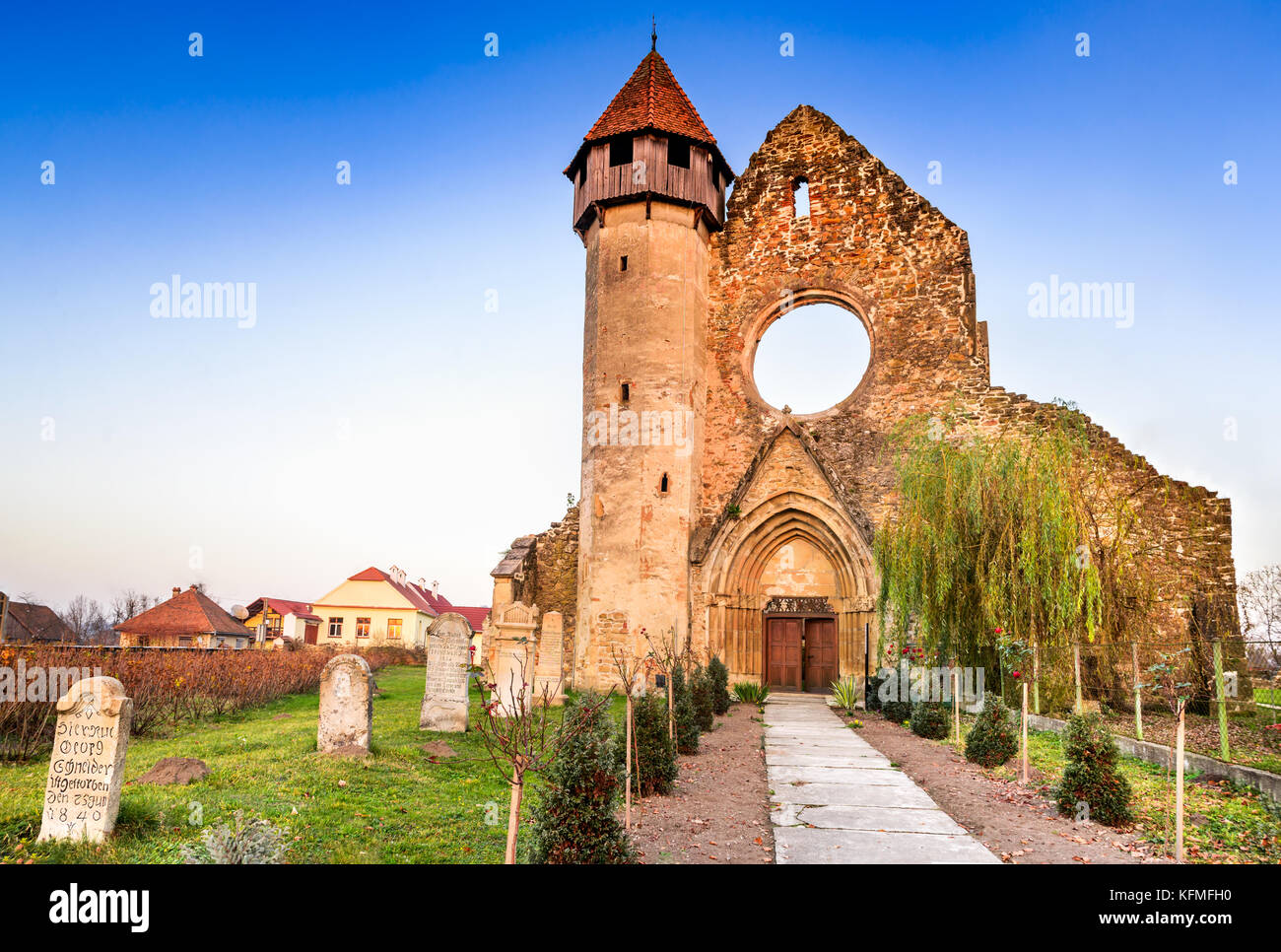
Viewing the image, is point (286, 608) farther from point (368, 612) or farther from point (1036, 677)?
point (1036, 677)

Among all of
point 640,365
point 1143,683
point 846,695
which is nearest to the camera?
point 1143,683

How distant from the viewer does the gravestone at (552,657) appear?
16.4 meters

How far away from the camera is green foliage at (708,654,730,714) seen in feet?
52.5

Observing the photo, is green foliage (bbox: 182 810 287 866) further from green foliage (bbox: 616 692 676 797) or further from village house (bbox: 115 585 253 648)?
village house (bbox: 115 585 253 648)

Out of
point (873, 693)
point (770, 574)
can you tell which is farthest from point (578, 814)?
point (770, 574)

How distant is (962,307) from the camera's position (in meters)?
19.7

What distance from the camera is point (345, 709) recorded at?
32.5ft

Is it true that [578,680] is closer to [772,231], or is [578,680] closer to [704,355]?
[704,355]

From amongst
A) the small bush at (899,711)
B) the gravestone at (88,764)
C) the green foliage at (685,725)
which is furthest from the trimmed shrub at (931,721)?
the gravestone at (88,764)

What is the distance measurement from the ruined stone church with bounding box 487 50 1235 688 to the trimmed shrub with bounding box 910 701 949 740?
195 inches

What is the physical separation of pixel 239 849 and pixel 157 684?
36.2 ft

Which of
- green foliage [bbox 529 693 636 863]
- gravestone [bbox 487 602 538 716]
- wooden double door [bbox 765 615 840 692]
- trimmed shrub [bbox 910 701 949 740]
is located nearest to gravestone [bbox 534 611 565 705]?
gravestone [bbox 487 602 538 716]
